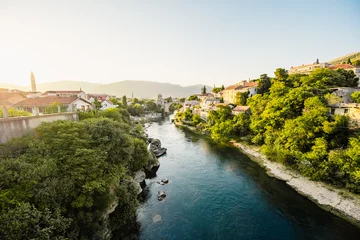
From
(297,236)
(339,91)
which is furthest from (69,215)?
(339,91)

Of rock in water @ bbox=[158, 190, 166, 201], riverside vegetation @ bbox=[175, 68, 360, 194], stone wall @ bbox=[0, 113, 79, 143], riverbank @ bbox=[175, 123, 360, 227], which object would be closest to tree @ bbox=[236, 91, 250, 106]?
riverside vegetation @ bbox=[175, 68, 360, 194]

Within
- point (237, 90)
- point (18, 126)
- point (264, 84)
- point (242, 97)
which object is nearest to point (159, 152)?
point (18, 126)

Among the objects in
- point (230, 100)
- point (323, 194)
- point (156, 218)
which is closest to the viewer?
point (156, 218)

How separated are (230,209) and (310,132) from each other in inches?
543

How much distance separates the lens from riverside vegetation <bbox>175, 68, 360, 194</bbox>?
16.6 meters

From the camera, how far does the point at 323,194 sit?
1566 centimetres

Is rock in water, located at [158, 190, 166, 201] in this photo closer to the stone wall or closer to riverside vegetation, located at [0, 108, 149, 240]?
riverside vegetation, located at [0, 108, 149, 240]

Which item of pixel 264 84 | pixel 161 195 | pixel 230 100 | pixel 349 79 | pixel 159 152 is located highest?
pixel 264 84

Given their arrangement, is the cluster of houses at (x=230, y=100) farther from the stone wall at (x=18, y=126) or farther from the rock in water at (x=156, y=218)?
the stone wall at (x=18, y=126)

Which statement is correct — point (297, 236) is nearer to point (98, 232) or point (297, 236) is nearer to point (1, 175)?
point (98, 232)

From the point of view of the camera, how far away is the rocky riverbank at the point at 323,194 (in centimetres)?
1346

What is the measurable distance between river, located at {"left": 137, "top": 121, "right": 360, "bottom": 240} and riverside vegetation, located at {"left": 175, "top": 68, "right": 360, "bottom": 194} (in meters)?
4.16

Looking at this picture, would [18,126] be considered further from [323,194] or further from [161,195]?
[323,194]

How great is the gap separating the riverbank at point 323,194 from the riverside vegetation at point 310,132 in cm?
83
